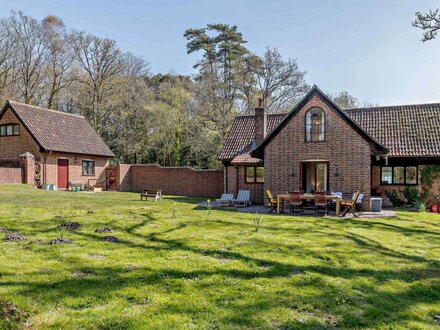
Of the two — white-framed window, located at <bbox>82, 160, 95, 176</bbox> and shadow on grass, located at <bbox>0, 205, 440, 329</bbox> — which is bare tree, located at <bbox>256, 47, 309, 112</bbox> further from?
shadow on grass, located at <bbox>0, 205, 440, 329</bbox>

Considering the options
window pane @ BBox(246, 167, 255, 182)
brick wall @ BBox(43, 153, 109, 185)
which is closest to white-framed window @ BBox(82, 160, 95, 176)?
brick wall @ BBox(43, 153, 109, 185)

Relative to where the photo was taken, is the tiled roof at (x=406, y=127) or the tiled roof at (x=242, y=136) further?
the tiled roof at (x=242, y=136)

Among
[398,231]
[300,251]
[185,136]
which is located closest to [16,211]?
[300,251]

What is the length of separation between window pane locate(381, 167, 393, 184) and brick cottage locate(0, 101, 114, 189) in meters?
21.1

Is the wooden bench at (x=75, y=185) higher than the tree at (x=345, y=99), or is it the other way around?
the tree at (x=345, y=99)

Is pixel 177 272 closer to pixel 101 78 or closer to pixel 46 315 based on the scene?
pixel 46 315

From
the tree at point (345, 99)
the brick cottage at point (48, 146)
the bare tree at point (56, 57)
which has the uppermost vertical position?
the bare tree at point (56, 57)

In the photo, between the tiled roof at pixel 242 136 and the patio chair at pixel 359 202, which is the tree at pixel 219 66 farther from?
the patio chair at pixel 359 202

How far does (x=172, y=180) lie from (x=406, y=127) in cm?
1578

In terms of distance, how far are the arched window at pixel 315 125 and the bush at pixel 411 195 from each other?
6.18m

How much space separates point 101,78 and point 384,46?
1083 inches

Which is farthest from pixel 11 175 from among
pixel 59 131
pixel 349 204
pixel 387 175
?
pixel 387 175

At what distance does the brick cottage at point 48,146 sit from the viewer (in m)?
24.3

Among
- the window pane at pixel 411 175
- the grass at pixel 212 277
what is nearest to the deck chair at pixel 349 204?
the grass at pixel 212 277
